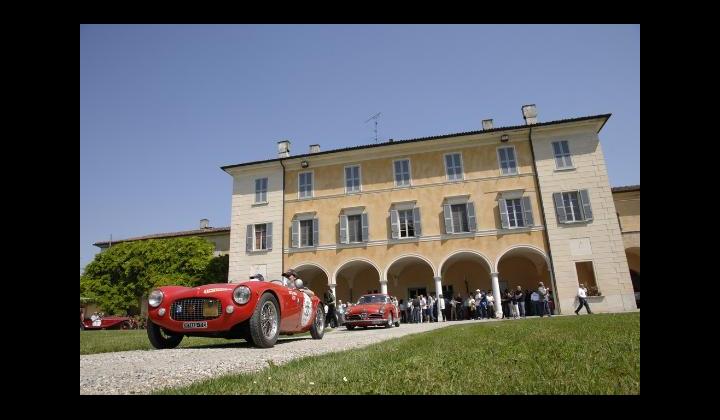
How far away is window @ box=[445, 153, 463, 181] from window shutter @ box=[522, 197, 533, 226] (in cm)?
363

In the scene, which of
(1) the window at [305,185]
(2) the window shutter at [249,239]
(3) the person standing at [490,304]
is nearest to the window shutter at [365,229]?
(1) the window at [305,185]

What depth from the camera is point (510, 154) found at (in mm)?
22891

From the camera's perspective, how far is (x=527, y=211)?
2158 centimetres

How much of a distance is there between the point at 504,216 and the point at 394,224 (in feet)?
19.3

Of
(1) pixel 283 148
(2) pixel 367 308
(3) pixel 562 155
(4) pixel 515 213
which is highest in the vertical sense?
(1) pixel 283 148

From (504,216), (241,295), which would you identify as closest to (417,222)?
(504,216)

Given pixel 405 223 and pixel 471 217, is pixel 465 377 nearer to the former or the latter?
pixel 471 217

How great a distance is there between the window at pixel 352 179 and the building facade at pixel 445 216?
64 millimetres

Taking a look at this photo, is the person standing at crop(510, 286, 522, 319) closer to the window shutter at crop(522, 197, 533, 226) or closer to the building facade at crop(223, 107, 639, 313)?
the building facade at crop(223, 107, 639, 313)

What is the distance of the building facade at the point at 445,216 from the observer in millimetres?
20812

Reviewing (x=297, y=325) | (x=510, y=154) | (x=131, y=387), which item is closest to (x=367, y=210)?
(x=510, y=154)

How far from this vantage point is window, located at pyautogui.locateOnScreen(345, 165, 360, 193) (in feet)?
80.8
